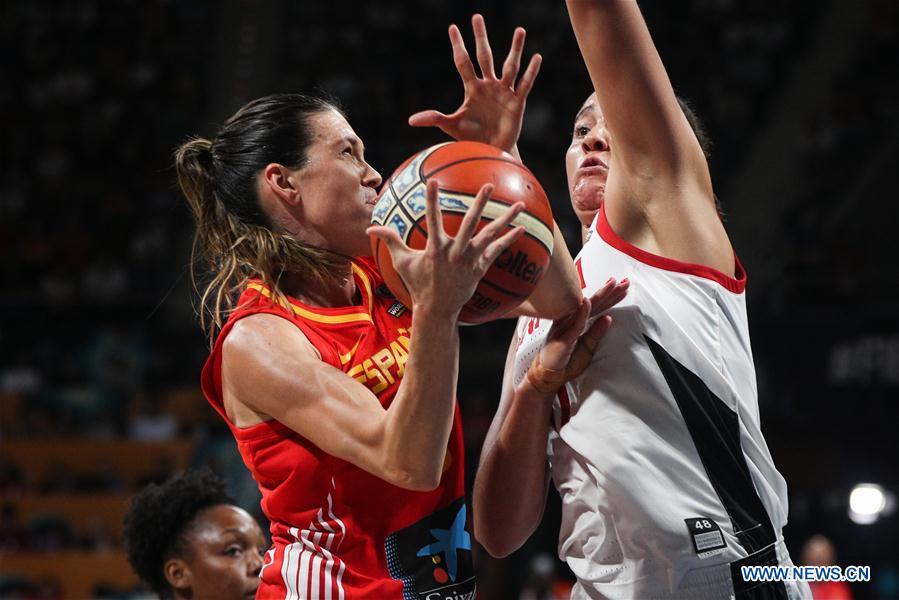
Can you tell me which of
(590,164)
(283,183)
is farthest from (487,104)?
(283,183)

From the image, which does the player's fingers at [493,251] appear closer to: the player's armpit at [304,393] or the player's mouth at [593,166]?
the player's armpit at [304,393]

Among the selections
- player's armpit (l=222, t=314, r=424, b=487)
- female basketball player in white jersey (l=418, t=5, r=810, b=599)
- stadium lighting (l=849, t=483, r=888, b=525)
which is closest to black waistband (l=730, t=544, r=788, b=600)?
female basketball player in white jersey (l=418, t=5, r=810, b=599)

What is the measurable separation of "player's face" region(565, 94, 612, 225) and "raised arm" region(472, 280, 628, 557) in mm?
458

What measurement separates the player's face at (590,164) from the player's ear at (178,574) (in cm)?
177

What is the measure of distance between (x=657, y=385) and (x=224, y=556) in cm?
172

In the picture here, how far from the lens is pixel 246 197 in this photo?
2748 millimetres

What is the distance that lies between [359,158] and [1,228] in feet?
35.7

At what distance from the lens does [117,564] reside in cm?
847

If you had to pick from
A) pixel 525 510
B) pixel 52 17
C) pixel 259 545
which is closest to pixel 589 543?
pixel 525 510

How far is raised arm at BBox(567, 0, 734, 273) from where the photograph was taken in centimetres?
234

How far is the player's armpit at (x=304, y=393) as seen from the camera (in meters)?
2.23

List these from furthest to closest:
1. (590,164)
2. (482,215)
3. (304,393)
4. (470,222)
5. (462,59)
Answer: (590,164)
(462,59)
(304,393)
(482,215)
(470,222)

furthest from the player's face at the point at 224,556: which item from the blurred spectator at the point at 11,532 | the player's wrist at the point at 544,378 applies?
the blurred spectator at the point at 11,532

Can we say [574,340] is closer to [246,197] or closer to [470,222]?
[470,222]
